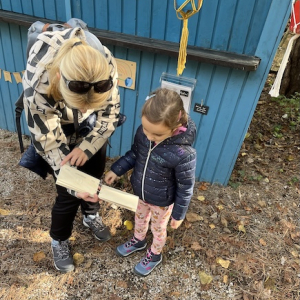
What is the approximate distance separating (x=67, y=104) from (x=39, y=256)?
1.57m

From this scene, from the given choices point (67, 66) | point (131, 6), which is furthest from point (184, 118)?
point (131, 6)

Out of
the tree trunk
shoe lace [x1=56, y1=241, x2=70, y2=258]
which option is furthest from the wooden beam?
the tree trunk

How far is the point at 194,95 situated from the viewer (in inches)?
112

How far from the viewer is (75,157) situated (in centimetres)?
189

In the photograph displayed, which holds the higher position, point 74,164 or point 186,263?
point 74,164

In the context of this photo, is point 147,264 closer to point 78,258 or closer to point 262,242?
point 78,258

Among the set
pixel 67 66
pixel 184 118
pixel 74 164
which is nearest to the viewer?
pixel 67 66

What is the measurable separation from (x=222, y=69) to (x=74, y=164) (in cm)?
159

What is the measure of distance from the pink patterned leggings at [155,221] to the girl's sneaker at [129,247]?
67 mm

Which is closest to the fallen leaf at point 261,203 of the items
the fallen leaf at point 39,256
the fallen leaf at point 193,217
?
the fallen leaf at point 193,217

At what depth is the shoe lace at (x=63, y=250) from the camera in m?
2.43

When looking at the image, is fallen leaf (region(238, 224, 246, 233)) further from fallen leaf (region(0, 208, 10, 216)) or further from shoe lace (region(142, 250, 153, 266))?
fallen leaf (region(0, 208, 10, 216))

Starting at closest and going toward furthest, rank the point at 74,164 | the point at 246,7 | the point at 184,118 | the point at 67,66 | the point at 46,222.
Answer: the point at 67,66
the point at 184,118
the point at 74,164
the point at 246,7
the point at 46,222

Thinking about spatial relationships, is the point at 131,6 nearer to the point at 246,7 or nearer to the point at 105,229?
the point at 246,7
